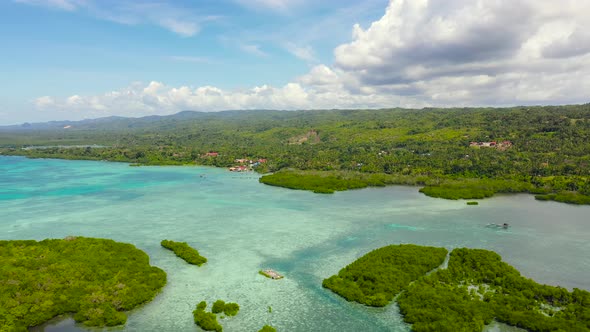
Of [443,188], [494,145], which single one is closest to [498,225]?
[443,188]

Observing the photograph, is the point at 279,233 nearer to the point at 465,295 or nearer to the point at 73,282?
the point at 73,282

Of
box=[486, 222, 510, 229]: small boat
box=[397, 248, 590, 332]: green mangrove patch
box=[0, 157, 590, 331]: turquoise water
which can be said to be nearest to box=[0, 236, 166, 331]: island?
box=[0, 157, 590, 331]: turquoise water

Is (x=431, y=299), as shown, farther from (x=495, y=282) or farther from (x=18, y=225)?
(x=18, y=225)

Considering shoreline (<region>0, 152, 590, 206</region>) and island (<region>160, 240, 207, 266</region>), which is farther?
shoreline (<region>0, 152, 590, 206</region>)

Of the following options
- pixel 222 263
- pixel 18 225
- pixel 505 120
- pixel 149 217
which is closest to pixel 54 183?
pixel 18 225

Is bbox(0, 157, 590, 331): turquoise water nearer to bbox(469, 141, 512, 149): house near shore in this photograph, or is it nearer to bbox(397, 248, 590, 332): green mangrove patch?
bbox(397, 248, 590, 332): green mangrove patch

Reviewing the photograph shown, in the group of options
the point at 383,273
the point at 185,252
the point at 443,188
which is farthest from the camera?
the point at 443,188
